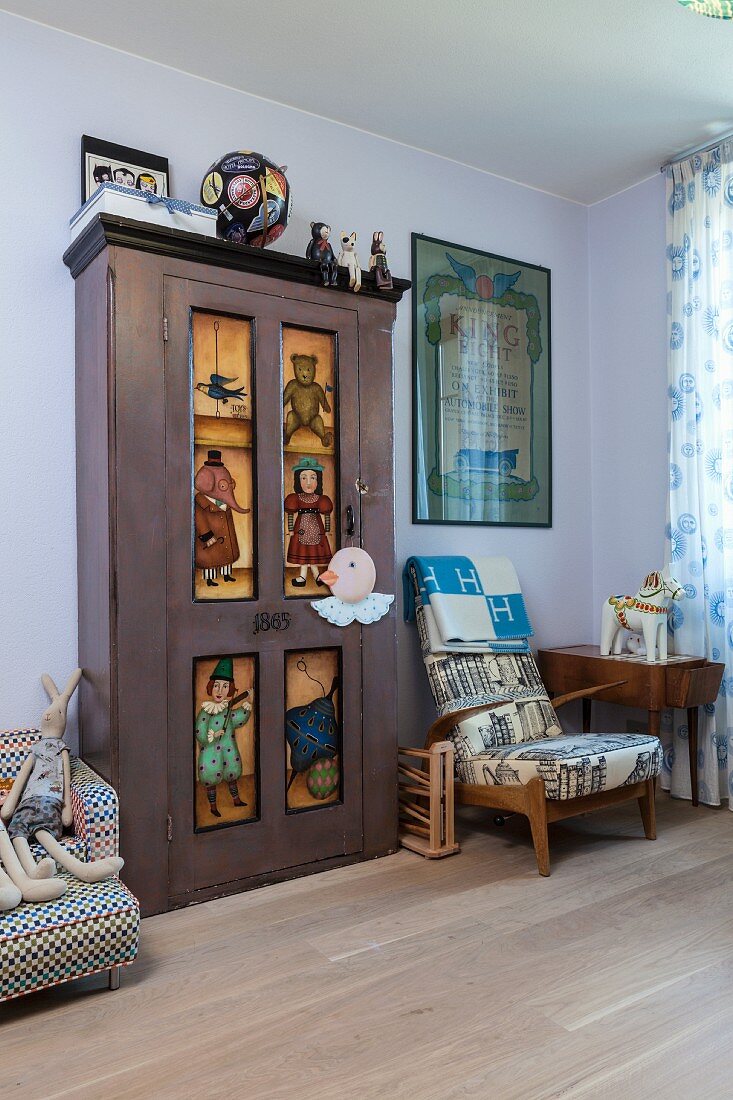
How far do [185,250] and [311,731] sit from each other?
1.55 meters

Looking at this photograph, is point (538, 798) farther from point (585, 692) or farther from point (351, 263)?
point (351, 263)

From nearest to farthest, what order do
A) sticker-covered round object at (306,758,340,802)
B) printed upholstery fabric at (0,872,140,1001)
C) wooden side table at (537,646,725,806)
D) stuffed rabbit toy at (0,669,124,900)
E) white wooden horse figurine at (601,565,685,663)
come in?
1. printed upholstery fabric at (0,872,140,1001)
2. stuffed rabbit toy at (0,669,124,900)
3. sticker-covered round object at (306,758,340,802)
4. wooden side table at (537,646,725,806)
5. white wooden horse figurine at (601,565,685,663)

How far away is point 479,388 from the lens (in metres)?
3.68

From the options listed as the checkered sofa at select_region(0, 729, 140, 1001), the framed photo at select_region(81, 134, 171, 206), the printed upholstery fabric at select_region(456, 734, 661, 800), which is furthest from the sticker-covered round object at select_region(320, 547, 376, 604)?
the framed photo at select_region(81, 134, 171, 206)

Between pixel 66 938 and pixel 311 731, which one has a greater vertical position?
pixel 311 731

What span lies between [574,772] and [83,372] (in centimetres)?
203

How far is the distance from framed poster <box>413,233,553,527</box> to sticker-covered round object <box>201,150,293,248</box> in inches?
38.2

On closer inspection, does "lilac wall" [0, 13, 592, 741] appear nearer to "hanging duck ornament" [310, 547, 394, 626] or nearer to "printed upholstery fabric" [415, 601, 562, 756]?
"hanging duck ornament" [310, 547, 394, 626]

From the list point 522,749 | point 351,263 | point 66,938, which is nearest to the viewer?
point 66,938

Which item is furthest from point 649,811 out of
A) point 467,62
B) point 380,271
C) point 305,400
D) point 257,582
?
point 467,62

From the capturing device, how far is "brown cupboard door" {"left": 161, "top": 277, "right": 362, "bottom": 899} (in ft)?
8.00

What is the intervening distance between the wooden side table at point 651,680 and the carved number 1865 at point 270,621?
137cm

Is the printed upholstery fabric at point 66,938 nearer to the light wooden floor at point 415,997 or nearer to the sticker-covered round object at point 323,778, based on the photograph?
the light wooden floor at point 415,997

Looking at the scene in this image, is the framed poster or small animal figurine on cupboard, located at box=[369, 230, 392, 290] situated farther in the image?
the framed poster
